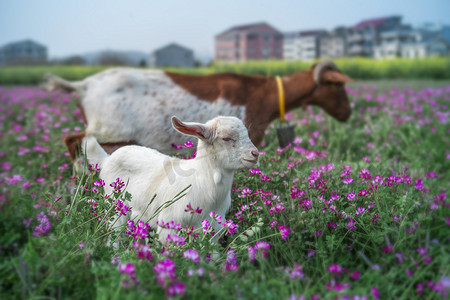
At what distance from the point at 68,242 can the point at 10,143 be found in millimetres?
5620

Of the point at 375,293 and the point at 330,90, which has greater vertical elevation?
the point at 330,90

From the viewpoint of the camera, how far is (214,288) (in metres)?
2.03

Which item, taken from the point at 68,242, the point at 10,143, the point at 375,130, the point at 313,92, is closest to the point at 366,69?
the point at 375,130

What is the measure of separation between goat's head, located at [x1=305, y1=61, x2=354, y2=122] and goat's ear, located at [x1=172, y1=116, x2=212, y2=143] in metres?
3.53

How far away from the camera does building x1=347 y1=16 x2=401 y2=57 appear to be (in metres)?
57.9

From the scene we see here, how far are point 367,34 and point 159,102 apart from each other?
6483 cm

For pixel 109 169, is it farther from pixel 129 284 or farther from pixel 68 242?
pixel 129 284

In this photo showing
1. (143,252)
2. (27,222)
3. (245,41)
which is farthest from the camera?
(245,41)

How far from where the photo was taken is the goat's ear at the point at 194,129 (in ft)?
8.25

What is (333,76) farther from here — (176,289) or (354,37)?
(354,37)

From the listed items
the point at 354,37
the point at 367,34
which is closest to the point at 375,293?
the point at 367,34

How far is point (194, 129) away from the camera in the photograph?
2.55 m

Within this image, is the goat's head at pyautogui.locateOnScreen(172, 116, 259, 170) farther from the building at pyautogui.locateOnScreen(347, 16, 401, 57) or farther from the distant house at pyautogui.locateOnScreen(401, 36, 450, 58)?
the building at pyautogui.locateOnScreen(347, 16, 401, 57)

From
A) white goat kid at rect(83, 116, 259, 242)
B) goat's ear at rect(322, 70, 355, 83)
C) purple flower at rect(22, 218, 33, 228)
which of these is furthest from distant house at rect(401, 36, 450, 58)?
purple flower at rect(22, 218, 33, 228)
